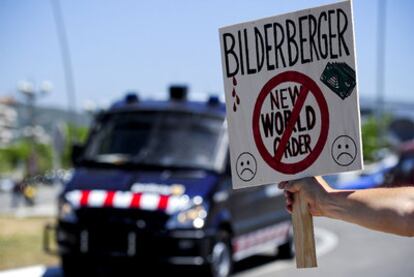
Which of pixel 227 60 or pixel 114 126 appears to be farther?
pixel 114 126

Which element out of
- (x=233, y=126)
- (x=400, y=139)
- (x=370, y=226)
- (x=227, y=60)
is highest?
(x=227, y=60)

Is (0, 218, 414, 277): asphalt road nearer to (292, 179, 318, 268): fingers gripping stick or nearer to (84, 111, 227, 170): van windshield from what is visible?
(84, 111, 227, 170): van windshield

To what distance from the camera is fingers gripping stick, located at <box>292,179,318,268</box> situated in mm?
3141

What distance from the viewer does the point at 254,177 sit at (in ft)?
11.2

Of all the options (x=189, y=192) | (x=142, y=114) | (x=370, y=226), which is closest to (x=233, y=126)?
(x=370, y=226)

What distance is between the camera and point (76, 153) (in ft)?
35.6

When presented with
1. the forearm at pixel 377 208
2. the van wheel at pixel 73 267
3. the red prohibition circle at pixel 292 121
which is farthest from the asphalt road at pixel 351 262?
the forearm at pixel 377 208

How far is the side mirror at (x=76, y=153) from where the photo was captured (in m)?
10.8

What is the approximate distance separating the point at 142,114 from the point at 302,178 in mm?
7432

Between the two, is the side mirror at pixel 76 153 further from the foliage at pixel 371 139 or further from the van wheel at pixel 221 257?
the foliage at pixel 371 139

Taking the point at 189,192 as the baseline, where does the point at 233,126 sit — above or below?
above

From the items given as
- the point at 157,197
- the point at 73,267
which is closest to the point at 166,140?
the point at 157,197

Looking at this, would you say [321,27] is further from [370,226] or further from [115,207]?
[115,207]

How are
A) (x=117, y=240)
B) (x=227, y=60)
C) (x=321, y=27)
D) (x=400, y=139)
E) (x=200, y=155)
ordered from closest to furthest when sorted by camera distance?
1. (x=321, y=27)
2. (x=227, y=60)
3. (x=117, y=240)
4. (x=200, y=155)
5. (x=400, y=139)
